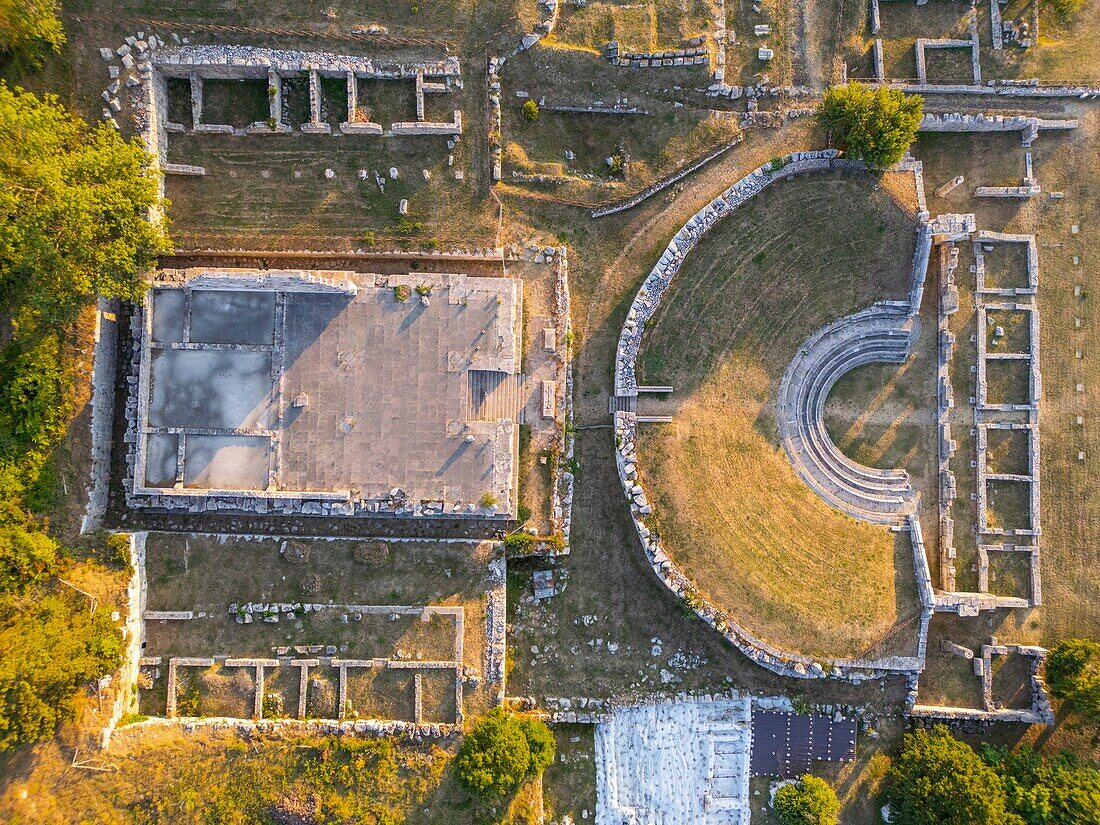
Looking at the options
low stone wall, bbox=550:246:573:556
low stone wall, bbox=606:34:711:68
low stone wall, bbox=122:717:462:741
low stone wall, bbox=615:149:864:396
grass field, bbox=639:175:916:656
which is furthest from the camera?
grass field, bbox=639:175:916:656

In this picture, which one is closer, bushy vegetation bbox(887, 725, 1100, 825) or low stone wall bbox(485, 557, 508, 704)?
bushy vegetation bbox(887, 725, 1100, 825)

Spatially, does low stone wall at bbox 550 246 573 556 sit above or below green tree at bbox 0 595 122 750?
above

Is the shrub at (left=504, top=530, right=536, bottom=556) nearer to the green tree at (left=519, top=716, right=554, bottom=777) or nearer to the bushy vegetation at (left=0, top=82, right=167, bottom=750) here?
the green tree at (left=519, top=716, right=554, bottom=777)

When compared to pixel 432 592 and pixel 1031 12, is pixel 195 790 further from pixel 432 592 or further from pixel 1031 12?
pixel 1031 12

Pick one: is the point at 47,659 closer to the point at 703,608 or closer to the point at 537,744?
the point at 537,744

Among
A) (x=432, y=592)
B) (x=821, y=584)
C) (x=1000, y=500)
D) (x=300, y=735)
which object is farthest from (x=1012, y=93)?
(x=300, y=735)

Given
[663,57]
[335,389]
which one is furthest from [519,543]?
[663,57]

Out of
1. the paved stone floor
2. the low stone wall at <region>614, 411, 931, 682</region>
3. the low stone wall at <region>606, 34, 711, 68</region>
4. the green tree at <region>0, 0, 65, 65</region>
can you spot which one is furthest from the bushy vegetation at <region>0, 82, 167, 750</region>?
the low stone wall at <region>614, 411, 931, 682</region>
